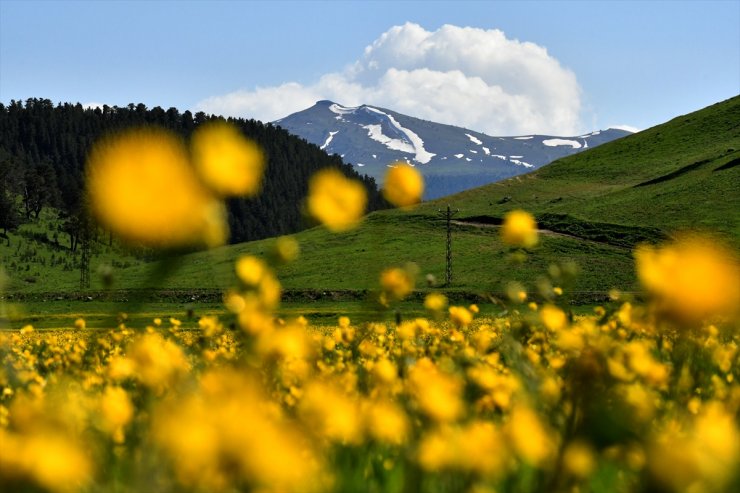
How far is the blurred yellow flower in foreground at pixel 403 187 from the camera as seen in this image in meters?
2.77

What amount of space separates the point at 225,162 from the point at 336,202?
0.75 meters

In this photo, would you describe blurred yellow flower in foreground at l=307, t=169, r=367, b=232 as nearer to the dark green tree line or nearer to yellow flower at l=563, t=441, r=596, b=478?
yellow flower at l=563, t=441, r=596, b=478

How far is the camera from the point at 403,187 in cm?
277

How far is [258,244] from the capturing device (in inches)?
3174

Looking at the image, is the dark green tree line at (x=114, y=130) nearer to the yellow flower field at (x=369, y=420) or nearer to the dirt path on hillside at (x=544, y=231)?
the dirt path on hillside at (x=544, y=231)

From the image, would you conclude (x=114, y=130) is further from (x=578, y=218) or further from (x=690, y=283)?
(x=690, y=283)

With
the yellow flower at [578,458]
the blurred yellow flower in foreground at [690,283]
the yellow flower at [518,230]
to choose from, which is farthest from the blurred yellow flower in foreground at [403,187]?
the yellow flower at [578,458]

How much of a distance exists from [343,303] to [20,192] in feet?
285

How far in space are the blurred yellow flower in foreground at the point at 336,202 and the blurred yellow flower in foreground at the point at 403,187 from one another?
11cm

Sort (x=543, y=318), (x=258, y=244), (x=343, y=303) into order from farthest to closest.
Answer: (x=258, y=244), (x=343, y=303), (x=543, y=318)

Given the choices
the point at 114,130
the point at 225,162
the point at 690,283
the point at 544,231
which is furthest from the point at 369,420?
the point at 114,130

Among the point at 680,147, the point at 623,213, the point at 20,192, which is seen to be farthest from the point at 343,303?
the point at 20,192

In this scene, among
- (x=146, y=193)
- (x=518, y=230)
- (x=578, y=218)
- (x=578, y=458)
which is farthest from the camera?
(x=578, y=218)

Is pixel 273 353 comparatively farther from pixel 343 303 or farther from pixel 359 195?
pixel 343 303
